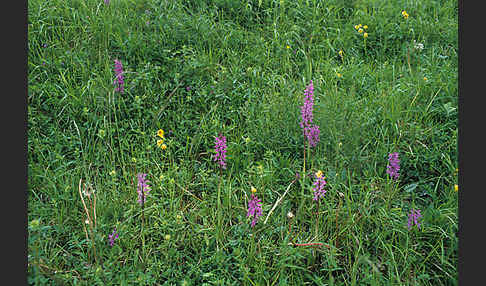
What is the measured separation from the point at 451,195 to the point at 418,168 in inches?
12.2

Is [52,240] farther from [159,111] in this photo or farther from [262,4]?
[262,4]

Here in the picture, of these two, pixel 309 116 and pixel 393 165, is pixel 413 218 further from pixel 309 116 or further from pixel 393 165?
pixel 309 116

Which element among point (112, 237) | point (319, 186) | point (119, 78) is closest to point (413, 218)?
point (319, 186)

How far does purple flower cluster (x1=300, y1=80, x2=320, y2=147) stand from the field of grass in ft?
0.42

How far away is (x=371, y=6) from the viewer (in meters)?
4.01

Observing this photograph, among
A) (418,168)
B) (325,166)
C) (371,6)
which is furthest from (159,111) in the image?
(371,6)

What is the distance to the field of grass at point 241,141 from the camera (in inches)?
81.7

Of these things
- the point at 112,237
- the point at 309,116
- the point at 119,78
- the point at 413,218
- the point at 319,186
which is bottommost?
the point at 112,237

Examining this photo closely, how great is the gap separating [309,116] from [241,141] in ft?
2.19

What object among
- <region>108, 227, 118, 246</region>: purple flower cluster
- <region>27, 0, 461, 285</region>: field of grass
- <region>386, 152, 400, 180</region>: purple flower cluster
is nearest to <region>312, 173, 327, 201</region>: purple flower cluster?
<region>27, 0, 461, 285</region>: field of grass

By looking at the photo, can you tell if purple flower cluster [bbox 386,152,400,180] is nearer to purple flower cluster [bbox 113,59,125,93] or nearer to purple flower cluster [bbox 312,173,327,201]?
purple flower cluster [bbox 312,173,327,201]

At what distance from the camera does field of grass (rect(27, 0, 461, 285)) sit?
2076 millimetres

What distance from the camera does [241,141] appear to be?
280cm

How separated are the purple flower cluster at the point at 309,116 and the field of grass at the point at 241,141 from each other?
0.13 m
